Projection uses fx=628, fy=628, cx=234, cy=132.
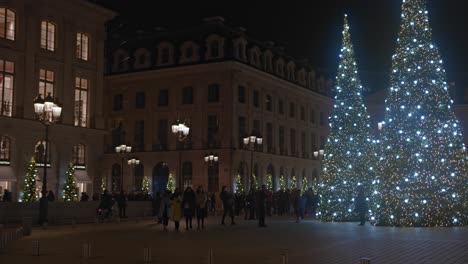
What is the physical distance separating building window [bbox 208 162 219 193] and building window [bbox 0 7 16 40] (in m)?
23.8

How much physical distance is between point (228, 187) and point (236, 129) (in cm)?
545

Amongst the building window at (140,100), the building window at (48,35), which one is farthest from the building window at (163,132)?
the building window at (48,35)

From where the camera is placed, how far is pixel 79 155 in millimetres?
39656

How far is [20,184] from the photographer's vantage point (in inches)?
→ 1374

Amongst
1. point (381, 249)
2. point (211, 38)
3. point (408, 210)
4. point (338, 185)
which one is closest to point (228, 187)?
point (211, 38)

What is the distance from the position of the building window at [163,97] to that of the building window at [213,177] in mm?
8095

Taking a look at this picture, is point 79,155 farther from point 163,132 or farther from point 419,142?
point 419,142

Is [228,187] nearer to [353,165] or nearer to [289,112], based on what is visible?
[289,112]

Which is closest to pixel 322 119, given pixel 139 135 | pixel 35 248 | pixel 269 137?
pixel 269 137

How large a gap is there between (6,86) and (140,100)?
2576 cm

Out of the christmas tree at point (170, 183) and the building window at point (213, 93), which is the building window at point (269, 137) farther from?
the christmas tree at point (170, 183)

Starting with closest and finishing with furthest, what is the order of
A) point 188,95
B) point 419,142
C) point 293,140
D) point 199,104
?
point 419,142, point 199,104, point 188,95, point 293,140

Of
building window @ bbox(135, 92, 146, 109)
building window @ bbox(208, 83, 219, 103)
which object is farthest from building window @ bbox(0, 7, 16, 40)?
building window @ bbox(135, 92, 146, 109)

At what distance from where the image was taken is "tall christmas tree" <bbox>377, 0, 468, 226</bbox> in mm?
23312
